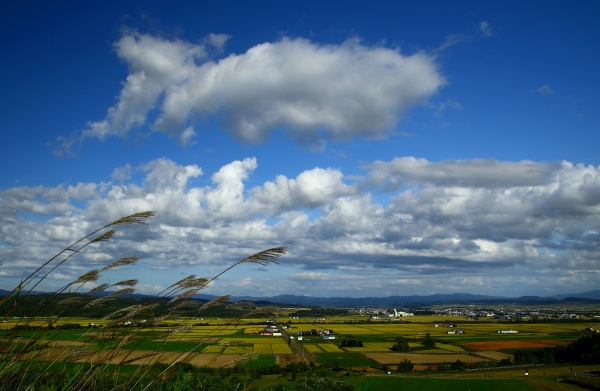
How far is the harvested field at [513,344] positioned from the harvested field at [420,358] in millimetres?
10440

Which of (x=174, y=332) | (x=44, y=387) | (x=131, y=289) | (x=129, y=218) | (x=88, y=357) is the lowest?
(x=44, y=387)

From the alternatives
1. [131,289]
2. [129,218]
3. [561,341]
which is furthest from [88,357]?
[561,341]

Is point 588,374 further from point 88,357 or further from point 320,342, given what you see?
point 88,357

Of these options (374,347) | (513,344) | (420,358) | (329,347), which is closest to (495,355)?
(513,344)

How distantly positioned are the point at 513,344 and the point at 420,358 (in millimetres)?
23645

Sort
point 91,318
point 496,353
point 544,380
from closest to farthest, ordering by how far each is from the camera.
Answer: point 91,318 < point 544,380 < point 496,353

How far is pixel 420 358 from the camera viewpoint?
66.1 meters

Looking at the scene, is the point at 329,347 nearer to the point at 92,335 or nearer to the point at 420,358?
the point at 420,358

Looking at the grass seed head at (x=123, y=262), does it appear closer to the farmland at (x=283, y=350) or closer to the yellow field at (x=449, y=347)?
the farmland at (x=283, y=350)

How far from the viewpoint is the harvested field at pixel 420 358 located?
63.2 m

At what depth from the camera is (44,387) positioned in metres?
4.23

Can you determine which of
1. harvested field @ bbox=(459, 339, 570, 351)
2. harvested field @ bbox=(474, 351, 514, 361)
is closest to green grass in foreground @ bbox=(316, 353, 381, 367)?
harvested field @ bbox=(474, 351, 514, 361)

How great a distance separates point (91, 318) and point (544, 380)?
193ft

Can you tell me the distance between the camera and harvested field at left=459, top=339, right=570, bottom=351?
74919 mm
